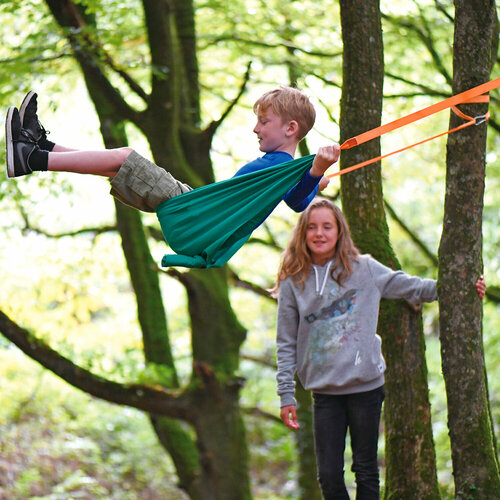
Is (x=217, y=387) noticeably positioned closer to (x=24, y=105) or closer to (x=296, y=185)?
(x=296, y=185)

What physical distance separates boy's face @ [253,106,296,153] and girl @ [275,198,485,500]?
1.04 feet

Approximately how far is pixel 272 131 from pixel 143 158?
0.53 m

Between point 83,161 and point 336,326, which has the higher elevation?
point 83,161

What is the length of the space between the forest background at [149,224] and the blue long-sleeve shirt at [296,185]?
1.63 meters

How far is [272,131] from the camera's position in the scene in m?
2.71

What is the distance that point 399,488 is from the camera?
3.02 meters

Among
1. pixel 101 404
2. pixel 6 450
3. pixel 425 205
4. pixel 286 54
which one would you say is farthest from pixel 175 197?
pixel 101 404

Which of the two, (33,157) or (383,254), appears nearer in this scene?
→ (33,157)

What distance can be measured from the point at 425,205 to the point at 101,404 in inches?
216

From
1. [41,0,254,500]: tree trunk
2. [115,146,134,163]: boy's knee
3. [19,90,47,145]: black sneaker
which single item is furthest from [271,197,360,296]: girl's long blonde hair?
[41,0,254,500]: tree trunk

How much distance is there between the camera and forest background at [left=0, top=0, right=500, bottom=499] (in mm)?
5039

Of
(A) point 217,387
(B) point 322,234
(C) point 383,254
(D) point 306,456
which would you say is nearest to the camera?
(B) point 322,234

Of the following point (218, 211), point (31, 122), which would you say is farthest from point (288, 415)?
point (31, 122)

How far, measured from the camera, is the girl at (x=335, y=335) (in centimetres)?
263
